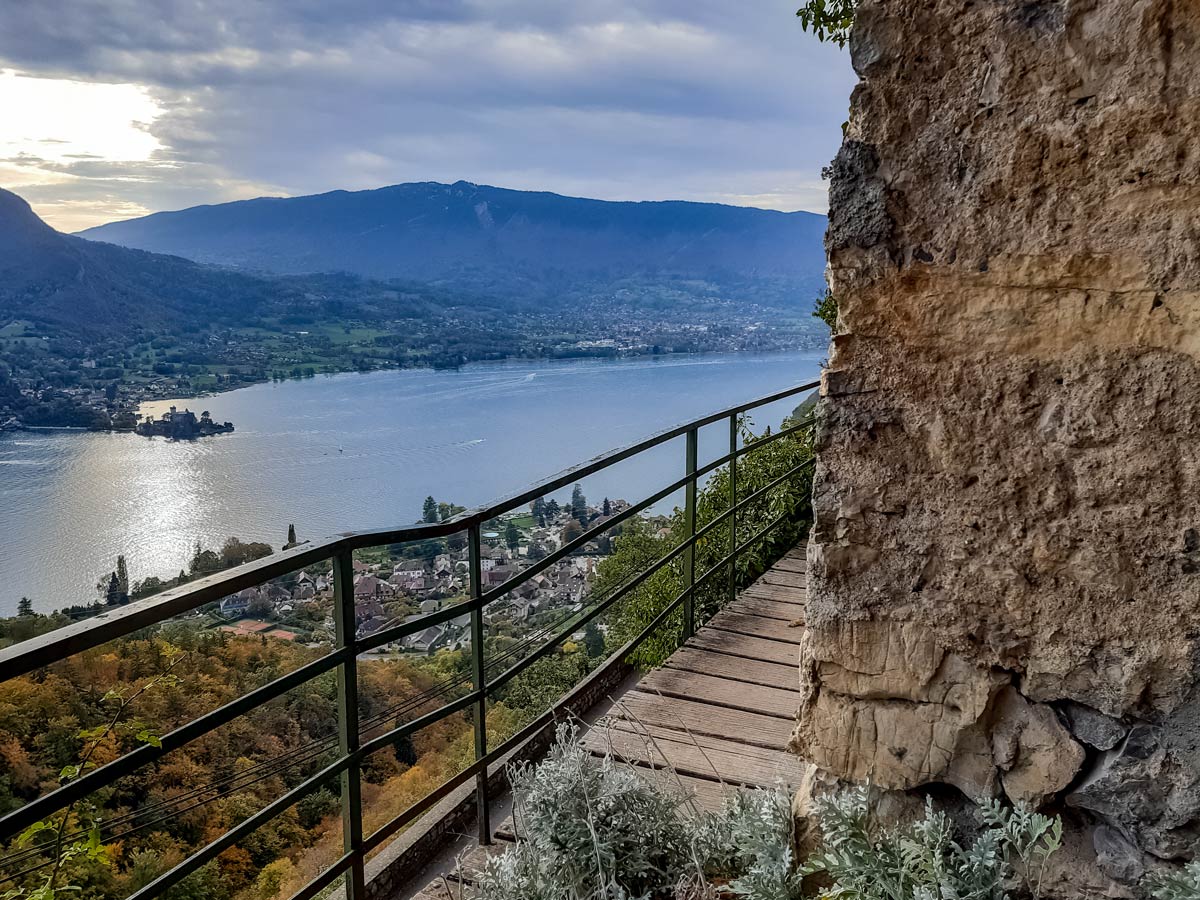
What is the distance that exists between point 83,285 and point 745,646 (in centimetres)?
2486

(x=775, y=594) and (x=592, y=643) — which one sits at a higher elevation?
(x=775, y=594)

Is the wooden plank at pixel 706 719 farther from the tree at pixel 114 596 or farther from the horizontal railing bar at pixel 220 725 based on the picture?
the tree at pixel 114 596

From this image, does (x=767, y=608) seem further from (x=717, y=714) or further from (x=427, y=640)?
(x=427, y=640)

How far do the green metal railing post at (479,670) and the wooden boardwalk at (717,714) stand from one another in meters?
0.11

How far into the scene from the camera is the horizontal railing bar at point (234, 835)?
153 cm

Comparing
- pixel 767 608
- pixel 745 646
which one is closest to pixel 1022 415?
pixel 745 646

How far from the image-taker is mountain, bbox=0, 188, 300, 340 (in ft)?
71.5

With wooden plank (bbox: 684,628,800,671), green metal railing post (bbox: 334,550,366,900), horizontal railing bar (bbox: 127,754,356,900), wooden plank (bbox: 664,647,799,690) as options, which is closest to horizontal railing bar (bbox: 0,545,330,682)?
green metal railing post (bbox: 334,550,366,900)

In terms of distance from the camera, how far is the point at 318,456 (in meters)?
29.0

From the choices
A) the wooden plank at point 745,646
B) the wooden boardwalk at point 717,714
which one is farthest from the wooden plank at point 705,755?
the wooden plank at point 745,646

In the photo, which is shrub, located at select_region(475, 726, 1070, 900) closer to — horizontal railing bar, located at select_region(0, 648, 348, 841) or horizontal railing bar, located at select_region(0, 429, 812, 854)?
horizontal railing bar, located at select_region(0, 429, 812, 854)

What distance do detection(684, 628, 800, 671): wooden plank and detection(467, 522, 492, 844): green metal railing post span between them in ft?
5.44

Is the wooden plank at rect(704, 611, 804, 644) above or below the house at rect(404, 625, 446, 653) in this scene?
below

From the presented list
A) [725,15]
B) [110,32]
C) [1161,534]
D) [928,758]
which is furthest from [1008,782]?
[110,32]
